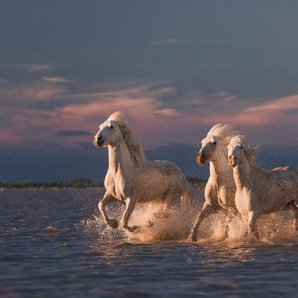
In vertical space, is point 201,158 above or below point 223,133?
below

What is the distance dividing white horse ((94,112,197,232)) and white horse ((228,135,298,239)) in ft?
7.45

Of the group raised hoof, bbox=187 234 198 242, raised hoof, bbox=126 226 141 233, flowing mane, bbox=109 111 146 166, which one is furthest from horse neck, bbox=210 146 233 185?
raised hoof, bbox=126 226 141 233

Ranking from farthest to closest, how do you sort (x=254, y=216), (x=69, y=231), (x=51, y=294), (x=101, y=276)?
(x=69, y=231) < (x=254, y=216) < (x=101, y=276) < (x=51, y=294)

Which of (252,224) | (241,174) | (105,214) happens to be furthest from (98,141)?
(252,224)

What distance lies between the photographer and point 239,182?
1456 centimetres

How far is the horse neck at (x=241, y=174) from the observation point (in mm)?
14539

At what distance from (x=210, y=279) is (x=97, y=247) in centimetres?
526

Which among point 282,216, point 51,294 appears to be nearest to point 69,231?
point 282,216

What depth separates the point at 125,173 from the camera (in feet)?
51.4

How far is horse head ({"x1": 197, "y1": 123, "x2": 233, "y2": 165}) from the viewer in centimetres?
1492

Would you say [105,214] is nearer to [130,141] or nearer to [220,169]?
[130,141]

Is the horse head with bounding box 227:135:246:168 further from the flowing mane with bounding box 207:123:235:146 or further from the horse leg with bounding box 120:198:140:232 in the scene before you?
the horse leg with bounding box 120:198:140:232

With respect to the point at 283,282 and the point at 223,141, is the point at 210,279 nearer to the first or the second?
the point at 283,282

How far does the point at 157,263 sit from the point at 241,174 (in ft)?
10.5
